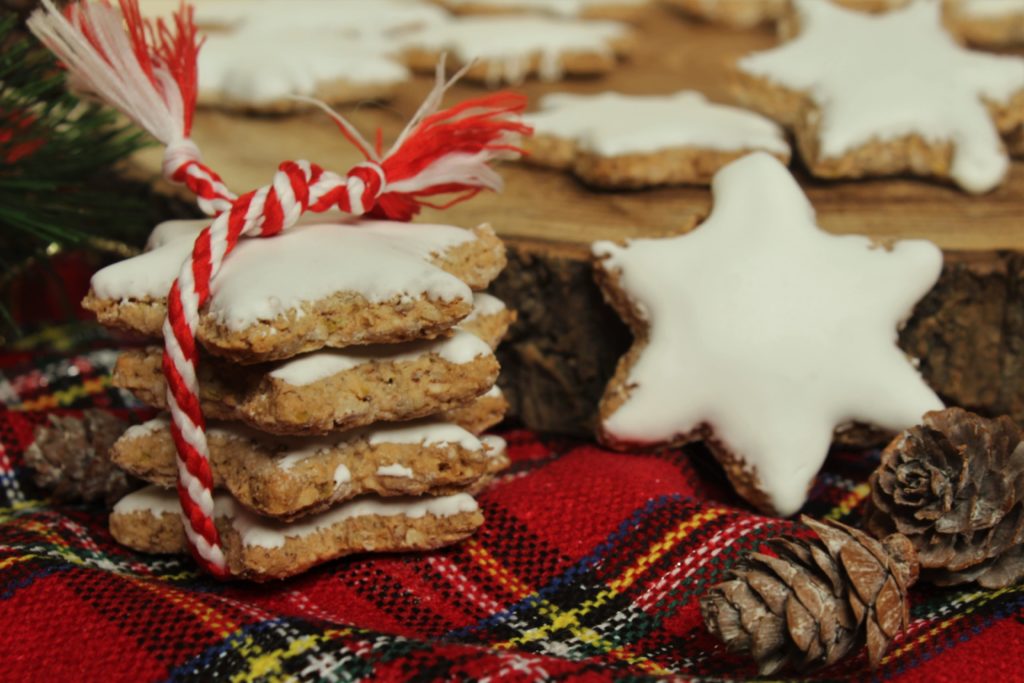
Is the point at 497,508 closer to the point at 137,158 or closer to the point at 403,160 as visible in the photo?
the point at 403,160

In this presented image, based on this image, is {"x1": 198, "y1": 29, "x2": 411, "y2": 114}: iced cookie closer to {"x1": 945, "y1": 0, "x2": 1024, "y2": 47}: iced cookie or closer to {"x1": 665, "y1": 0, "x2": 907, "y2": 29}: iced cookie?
{"x1": 665, "y1": 0, "x2": 907, "y2": 29}: iced cookie

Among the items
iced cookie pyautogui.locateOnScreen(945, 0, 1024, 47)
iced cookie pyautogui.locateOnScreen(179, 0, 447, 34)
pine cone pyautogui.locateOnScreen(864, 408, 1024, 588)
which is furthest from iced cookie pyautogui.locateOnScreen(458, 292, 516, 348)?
iced cookie pyautogui.locateOnScreen(945, 0, 1024, 47)

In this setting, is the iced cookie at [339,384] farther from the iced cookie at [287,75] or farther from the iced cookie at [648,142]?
the iced cookie at [287,75]

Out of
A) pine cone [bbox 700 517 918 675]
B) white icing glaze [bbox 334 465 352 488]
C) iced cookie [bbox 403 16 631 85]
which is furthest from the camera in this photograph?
iced cookie [bbox 403 16 631 85]

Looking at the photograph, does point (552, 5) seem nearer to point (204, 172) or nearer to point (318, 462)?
point (204, 172)

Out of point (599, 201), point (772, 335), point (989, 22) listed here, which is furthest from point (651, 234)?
point (989, 22)

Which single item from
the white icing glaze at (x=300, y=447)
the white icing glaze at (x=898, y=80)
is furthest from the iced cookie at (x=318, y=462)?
the white icing glaze at (x=898, y=80)
